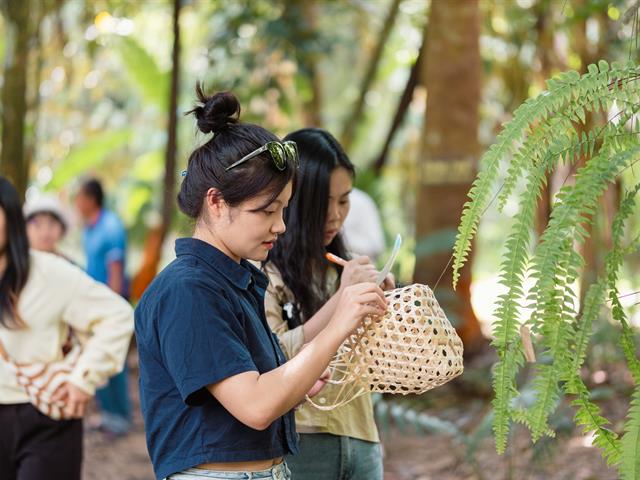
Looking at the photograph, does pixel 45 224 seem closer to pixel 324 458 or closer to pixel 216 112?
pixel 324 458

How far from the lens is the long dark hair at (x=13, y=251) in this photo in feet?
12.1

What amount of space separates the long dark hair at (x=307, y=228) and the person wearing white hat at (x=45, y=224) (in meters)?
4.12

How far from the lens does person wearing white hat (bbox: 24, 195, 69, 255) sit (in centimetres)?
686

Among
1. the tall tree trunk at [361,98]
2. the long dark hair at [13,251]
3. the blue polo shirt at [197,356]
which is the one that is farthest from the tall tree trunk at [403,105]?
the blue polo shirt at [197,356]

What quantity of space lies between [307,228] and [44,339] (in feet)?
4.37

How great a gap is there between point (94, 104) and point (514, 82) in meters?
11.0

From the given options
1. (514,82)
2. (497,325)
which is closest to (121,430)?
(514,82)

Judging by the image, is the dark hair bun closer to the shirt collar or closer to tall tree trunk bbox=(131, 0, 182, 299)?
the shirt collar

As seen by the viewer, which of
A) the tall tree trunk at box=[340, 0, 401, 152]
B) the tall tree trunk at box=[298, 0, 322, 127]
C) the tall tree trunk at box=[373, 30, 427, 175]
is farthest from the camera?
the tall tree trunk at box=[340, 0, 401, 152]

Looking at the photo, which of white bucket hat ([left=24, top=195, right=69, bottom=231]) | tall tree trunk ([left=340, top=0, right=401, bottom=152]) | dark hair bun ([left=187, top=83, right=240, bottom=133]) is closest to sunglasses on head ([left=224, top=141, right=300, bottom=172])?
dark hair bun ([left=187, top=83, right=240, bottom=133])

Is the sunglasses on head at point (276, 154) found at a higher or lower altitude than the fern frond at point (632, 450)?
higher

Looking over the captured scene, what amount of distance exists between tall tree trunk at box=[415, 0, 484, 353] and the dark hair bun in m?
5.67

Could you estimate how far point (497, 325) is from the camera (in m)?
2.22

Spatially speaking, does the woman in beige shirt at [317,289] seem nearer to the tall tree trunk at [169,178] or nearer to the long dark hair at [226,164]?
the long dark hair at [226,164]
